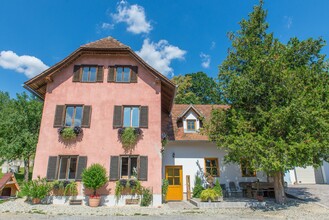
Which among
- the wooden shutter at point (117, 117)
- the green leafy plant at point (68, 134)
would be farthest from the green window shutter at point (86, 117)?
the wooden shutter at point (117, 117)

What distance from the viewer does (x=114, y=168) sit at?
12.8m

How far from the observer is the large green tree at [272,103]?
10.4 meters

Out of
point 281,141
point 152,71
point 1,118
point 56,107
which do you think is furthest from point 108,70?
point 1,118

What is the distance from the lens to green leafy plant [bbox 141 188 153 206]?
40.2 ft

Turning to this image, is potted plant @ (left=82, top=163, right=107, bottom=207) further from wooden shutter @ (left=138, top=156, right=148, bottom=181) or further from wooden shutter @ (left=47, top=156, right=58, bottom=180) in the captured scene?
wooden shutter @ (left=138, top=156, right=148, bottom=181)

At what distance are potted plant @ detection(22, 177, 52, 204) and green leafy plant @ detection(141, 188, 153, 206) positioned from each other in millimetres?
5329

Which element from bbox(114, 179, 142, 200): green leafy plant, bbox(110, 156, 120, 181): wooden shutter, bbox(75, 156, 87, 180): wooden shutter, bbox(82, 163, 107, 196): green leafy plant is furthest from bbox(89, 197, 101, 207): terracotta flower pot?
bbox(75, 156, 87, 180): wooden shutter

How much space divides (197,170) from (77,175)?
26.6 feet

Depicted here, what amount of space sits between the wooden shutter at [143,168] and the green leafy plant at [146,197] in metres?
0.67

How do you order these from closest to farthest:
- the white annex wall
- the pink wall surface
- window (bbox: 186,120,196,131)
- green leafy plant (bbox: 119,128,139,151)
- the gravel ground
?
the gravel ground, the pink wall surface, green leafy plant (bbox: 119,128,139,151), the white annex wall, window (bbox: 186,120,196,131)

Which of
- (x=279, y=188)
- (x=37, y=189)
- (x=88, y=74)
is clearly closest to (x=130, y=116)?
(x=88, y=74)

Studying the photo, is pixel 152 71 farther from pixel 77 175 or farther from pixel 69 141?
pixel 77 175

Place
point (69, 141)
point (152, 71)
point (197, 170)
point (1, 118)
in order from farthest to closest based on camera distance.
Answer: point (1, 118), point (197, 170), point (152, 71), point (69, 141)

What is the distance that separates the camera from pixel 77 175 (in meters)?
12.6
